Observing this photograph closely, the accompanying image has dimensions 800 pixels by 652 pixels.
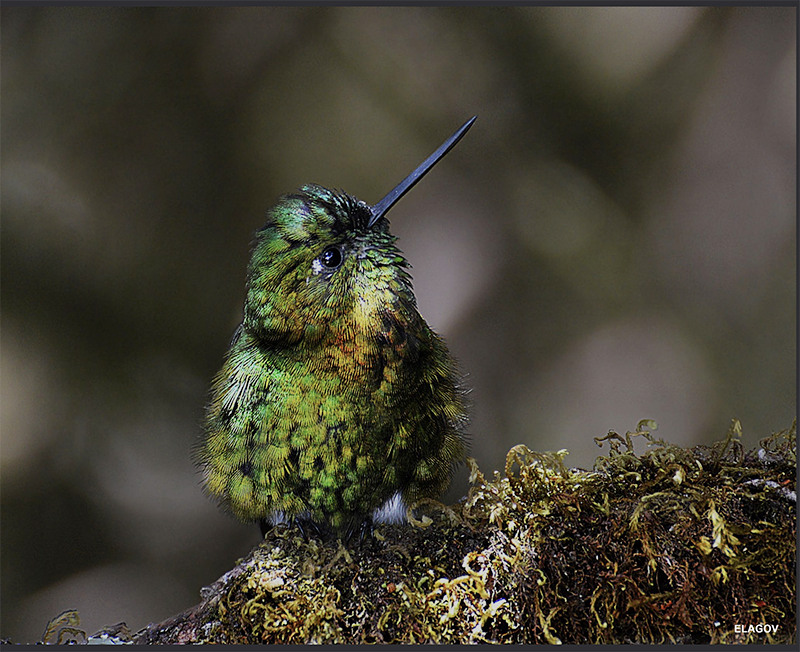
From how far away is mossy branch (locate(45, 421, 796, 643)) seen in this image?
103 centimetres

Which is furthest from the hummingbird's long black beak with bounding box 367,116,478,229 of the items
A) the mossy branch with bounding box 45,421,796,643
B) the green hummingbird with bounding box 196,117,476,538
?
the mossy branch with bounding box 45,421,796,643

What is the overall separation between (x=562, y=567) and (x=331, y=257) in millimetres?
718

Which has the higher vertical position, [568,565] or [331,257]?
[331,257]

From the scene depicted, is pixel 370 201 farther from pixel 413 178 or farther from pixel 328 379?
pixel 328 379

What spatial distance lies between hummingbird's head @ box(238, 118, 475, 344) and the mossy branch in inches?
15.7

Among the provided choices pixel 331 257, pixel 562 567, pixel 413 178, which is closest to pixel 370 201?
pixel 413 178

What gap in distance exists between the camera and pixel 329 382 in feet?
4.35

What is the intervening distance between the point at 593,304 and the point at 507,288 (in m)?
0.33

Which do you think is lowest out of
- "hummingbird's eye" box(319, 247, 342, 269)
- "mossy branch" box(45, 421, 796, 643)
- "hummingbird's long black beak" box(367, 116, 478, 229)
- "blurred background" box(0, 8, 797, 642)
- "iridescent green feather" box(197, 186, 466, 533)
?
"mossy branch" box(45, 421, 796, 643)

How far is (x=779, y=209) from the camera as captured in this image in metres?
2.38

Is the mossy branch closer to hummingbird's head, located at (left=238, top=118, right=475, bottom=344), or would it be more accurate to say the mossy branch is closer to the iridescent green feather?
the iridescent green feather

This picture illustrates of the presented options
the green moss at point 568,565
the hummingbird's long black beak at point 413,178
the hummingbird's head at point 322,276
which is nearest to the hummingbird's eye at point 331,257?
the hummingbird's head at point 322,276

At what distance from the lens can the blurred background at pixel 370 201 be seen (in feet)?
7.61

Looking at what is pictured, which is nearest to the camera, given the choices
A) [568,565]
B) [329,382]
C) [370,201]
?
[568,565]
